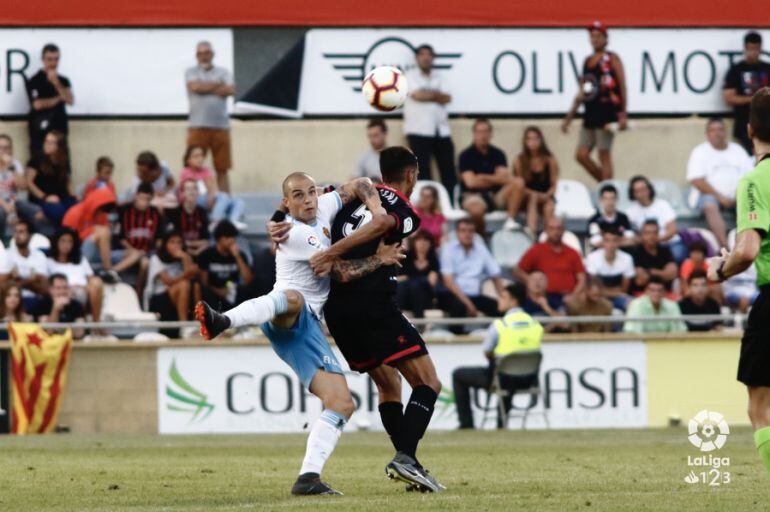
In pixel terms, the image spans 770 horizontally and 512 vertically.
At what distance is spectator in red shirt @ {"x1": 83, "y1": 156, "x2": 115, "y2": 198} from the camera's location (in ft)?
67.8

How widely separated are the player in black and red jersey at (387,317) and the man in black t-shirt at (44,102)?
1254cm

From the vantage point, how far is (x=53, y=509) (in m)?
8.65

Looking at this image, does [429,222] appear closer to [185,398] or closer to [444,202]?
[444,202]

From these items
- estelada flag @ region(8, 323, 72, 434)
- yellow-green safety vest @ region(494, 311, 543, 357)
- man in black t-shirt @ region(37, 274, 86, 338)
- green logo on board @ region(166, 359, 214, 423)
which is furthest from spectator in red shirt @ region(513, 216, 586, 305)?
estelada flag @ region(8, 323, 72, 434)

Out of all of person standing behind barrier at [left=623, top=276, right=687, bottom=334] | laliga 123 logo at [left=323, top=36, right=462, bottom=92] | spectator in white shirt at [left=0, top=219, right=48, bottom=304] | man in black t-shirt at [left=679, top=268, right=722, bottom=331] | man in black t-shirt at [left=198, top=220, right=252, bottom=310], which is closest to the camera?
spectator in white shirt at [left=0, top=219, right=48, bottom=304]

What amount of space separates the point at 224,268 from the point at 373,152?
3.08 m

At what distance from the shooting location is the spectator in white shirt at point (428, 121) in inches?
869

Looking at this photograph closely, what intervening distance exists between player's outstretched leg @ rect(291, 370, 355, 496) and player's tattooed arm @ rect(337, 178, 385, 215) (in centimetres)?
106

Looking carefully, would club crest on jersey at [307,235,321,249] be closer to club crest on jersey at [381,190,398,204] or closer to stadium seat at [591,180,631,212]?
club crest on jersey at [381,190,398,204]

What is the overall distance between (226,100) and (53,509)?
13.8m

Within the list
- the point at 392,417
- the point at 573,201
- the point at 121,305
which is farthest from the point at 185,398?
the point at 392,417

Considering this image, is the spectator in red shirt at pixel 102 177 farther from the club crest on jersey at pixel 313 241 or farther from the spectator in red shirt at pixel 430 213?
the club crest on jersey at pixel 313 241

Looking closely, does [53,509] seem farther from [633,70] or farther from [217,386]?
[633,70]

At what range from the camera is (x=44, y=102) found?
21.5m
